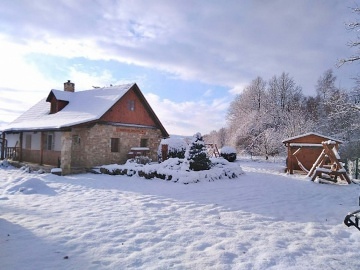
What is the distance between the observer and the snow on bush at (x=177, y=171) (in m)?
12.0

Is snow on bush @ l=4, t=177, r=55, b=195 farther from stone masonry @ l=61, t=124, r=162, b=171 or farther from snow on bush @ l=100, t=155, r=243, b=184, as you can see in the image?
stone masonry @ l=61, t=124, r=162, b=171

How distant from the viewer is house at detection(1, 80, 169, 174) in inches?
631

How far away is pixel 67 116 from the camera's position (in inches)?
703

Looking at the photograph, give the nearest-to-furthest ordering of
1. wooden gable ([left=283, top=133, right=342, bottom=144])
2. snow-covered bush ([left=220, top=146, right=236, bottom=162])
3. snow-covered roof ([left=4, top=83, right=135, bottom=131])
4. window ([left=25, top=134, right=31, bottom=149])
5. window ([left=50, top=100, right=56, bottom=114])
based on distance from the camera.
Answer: wooden gable ([left=283, top=133, right=342, bottom=144]) < snow-covered roof ([left=4, top=83, right=135, bottom=131]) < window ([left=50, top=100, right=56, bottom=114]) < window ([left=25, top=134, right=31, bottom=149]) < snow-covered bush ([left=220, top=146, right=236, bottom=162])

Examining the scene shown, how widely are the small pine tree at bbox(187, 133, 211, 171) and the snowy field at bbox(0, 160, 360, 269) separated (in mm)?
3283

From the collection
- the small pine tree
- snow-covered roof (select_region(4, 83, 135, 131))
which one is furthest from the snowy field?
snow-covered roof (select_region(4, 83, 135, 131))

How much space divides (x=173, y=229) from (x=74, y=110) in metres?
15.4

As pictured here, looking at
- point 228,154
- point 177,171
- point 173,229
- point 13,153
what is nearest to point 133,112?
point 177,171

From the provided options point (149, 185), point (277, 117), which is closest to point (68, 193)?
point (149, 185)

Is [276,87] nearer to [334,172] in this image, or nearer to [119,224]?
[334,172]

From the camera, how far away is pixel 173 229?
5.54 meters

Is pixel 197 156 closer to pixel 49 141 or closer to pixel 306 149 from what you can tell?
pixel 306 149

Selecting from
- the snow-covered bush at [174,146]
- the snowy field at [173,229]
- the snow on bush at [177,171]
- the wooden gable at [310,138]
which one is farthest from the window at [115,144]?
the wooden gable at [310,138]

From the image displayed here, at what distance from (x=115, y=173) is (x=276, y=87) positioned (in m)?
27.6
